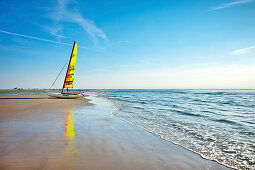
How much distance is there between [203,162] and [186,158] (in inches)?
15.4

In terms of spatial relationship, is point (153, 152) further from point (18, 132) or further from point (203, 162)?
point (18, 132)

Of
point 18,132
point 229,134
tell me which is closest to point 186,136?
point 229,134

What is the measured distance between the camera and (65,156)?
3.29 meters

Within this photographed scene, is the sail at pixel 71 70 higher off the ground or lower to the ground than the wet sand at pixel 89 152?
higher

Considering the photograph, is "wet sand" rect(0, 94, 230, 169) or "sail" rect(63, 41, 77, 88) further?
"sail" rect(63, 41, 77, 88)

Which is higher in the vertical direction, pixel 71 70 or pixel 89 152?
pixel 71 70

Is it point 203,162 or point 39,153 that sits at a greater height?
point 39,153

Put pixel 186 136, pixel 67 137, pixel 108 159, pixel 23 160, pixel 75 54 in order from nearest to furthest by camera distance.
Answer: pixel 23 160
pixel 108 159
pixel 67 137
pixel 186 136
pixel 75 54

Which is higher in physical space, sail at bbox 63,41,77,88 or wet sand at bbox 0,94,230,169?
sail at bbox 63,41,77,88

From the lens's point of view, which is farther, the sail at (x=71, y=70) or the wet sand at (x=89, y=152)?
the sail at (x=71, y=70)

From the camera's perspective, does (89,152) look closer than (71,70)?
Yes

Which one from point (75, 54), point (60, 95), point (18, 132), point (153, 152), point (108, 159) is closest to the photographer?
point (108, 159)

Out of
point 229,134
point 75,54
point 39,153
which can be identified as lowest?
point 229,134

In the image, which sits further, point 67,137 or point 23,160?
point 67,137
